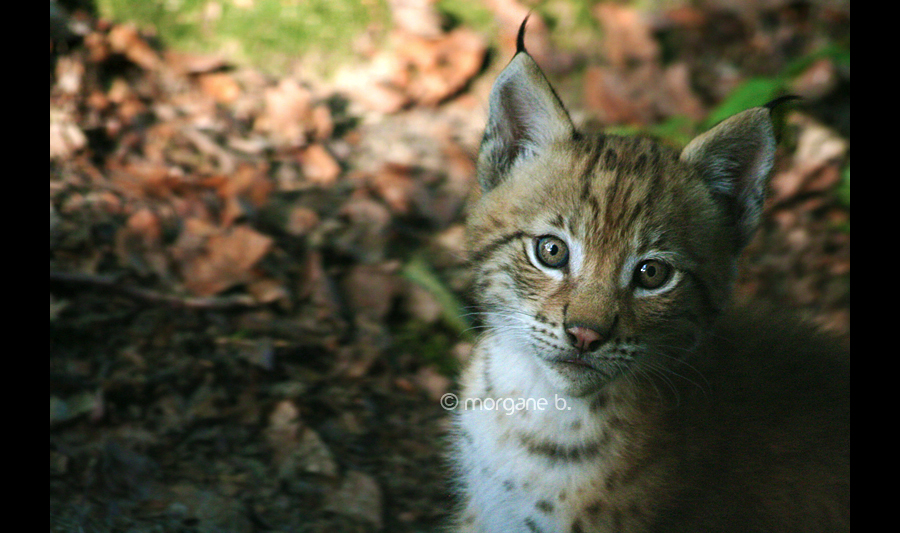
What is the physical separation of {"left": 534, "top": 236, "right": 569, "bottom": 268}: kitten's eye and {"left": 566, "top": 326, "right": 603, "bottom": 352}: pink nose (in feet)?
1.03

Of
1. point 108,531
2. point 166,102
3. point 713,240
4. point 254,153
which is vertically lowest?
point 108,531

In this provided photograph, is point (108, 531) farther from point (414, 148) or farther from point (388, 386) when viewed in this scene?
point (414, 148)

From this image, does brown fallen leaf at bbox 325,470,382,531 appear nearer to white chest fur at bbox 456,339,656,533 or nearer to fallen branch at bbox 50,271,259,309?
white chest fur at bbox 456,339,656,533

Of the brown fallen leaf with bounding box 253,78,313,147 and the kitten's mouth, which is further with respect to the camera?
the brown fallen leaf with bounding box 253,78,313,147

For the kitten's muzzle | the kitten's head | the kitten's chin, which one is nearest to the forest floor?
the kitten's head

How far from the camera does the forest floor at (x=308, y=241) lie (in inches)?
143

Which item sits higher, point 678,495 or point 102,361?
point 102,361

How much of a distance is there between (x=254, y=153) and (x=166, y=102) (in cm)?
74

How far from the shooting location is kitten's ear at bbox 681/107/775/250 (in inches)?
115

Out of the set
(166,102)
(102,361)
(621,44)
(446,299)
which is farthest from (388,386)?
(621,44)

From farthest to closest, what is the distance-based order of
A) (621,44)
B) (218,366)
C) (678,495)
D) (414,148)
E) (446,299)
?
(621,44) < (414,148) < (446,299) < (218,366) < (678,495)
